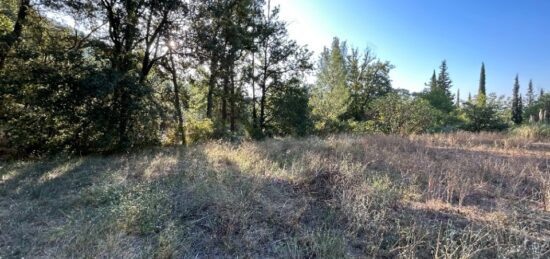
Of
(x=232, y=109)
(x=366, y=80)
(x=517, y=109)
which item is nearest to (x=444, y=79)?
(x=517, y=109)

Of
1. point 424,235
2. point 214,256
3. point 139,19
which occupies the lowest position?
point 214,256

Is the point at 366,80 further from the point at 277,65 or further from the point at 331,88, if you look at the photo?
the point at 277,65

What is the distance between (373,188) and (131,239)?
291cm

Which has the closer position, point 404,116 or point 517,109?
point 404,116

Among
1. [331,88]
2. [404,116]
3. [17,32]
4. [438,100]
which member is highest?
[438,100]

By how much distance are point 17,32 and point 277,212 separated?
946 cm

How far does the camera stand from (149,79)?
396 inches

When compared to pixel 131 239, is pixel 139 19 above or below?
above

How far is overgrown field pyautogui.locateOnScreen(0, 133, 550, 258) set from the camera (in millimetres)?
2557

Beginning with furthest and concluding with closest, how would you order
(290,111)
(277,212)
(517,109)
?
(517,109)
(290,111)
(277,212)

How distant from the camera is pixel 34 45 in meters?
7.25

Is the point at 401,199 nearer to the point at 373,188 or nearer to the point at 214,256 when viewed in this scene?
the point at 373,188

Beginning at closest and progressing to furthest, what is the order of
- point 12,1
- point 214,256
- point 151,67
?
point 214,256 < point 12,1 < point 151,67

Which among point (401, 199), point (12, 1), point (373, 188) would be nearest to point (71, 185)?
point (373, 188)
